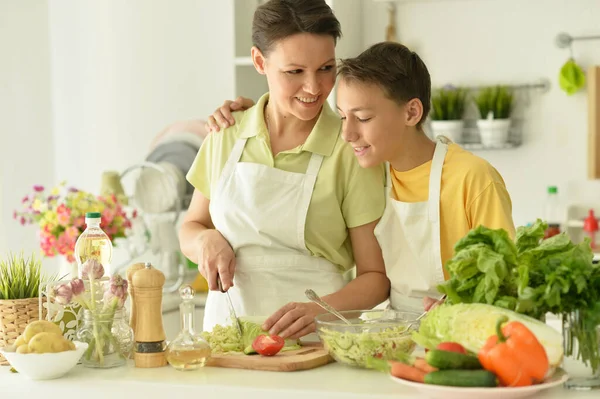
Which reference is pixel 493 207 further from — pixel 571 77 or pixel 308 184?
pixel 571 77

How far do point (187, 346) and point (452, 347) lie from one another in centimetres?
53

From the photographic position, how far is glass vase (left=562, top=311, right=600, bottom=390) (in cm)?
156

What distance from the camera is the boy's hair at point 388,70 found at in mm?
2107

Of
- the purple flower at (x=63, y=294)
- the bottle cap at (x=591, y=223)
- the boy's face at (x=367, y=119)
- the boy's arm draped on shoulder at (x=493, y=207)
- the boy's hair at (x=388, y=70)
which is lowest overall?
the bottle cap at (x=591, y=223)

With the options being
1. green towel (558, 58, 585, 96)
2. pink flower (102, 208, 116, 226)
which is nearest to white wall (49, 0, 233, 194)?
pink flower (102, 208, 116, 226)

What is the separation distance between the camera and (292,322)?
1.93m

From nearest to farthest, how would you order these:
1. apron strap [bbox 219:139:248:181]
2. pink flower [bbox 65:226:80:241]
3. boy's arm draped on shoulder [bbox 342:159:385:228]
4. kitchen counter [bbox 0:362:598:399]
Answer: kitchen counter [bbox 0:362:598:399]
boy's arm draped on shoulder [bbox 342:159:385:228]
apron strap [bbox 219:139:248:181]
pink flower [bbox 65:226:80:241]

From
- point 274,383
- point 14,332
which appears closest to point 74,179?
point 14,332

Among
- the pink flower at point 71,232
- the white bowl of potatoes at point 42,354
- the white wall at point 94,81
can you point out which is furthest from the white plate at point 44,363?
the white wall at point 94,81

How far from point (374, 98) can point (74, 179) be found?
2.50 meters

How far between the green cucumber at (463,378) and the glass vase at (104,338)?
26.0 inches

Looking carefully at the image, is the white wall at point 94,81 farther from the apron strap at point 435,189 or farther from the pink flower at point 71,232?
the apron strap at point 435,189

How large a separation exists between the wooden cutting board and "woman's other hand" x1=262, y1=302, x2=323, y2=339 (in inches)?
2.6

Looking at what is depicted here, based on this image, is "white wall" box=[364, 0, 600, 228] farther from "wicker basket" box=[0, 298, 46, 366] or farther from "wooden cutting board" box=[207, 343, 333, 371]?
"wicker basket" box=[0, 298, 46, 366]
